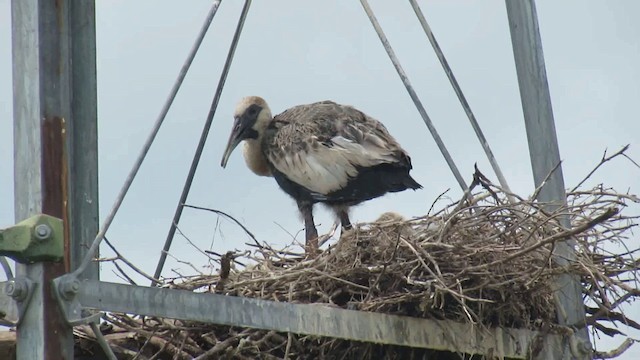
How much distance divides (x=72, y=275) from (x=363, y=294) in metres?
2.14

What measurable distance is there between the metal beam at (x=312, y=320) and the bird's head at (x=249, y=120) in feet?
11.1

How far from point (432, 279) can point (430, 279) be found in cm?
4

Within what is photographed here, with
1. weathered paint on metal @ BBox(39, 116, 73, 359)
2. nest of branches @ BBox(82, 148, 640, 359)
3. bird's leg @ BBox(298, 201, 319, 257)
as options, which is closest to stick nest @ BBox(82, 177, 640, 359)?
nest of branches @ BBox(82, 148, 640, 359)

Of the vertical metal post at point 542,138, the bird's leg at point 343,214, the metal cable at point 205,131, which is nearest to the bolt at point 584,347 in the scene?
the vertical metal post at point 542,138

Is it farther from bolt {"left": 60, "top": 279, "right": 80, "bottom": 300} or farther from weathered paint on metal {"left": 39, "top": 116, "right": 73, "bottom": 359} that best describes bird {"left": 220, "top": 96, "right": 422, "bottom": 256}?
bolt {"left": 60, "top": 279, "right": 80, "bottom": 300}

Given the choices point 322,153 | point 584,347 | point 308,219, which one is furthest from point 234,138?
point 584,347

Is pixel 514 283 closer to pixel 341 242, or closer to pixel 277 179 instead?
pixel 341 242

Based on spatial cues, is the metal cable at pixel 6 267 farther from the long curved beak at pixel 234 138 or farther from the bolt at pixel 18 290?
the long curved beak at pixel 234 138

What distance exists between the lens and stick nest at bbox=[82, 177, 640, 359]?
227 inches

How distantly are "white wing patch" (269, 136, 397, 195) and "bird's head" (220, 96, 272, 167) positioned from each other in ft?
1.72

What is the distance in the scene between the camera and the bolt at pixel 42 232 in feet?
13.7

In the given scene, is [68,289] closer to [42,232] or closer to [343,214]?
[42,232]

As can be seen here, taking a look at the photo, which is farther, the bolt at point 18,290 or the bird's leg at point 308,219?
the bird's leg at point 308,219

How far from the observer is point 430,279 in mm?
6012
